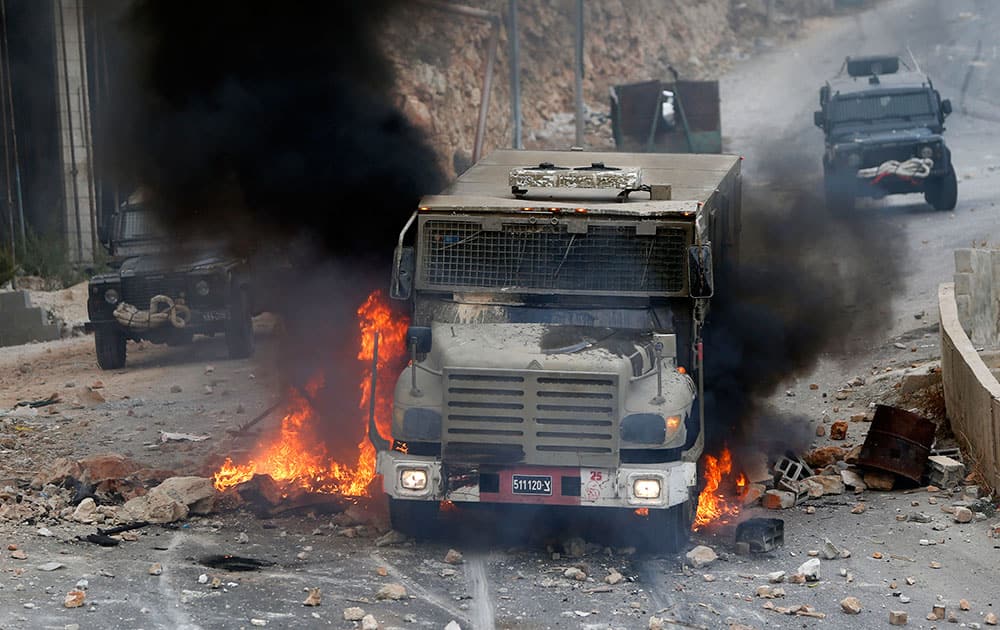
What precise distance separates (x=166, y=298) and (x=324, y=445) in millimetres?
6020

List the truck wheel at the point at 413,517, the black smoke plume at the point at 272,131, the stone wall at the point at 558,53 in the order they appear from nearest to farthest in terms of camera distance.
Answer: the truck wheel at the point at 413,517 → the black smoke plume at the point at 272,131 → the stone wall at the point at 558,53

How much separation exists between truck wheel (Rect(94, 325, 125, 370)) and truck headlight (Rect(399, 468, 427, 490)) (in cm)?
875

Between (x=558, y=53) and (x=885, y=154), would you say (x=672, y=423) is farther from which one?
(x=558, y=53)

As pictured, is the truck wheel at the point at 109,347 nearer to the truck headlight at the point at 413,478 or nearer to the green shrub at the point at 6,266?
the green shrub at the point at 6,266

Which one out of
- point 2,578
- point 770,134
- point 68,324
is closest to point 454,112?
point 770,134

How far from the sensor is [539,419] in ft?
30.5

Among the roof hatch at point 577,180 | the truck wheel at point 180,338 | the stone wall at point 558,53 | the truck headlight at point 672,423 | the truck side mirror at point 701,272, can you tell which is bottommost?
the truck wheel at point 180,338

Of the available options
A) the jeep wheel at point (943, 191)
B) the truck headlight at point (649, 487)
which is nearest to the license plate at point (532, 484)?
the truck headlight at point (649, 487)

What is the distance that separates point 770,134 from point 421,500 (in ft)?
Result: 99.1

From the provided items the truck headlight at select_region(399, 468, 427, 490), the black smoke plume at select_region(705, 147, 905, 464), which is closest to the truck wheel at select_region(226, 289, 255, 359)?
the black smoke plume at select_region(705, 147, 905, 464)

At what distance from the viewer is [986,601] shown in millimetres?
8812

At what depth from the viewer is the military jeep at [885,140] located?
2473cm

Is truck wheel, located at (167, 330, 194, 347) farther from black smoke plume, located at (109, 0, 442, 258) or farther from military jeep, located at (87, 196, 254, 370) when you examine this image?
black smoke plume, located at (109, 0, 442, 258)

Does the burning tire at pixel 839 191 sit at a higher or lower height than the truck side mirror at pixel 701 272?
lower
